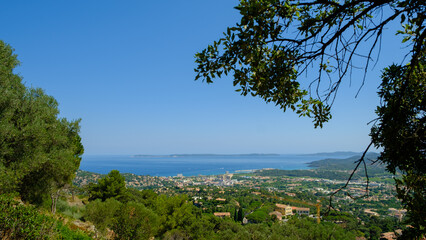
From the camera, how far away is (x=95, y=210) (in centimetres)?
1180

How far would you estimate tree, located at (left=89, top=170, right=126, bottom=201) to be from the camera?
19672 mm

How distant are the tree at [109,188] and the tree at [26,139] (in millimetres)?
10649

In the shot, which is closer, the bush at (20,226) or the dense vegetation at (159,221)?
the bush at (20,226)

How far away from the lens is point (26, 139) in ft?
22.8

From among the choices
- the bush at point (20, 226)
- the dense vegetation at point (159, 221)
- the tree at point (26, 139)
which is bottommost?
the dense vegetation at point (159, 221)

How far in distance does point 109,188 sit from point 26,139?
47.6 ft

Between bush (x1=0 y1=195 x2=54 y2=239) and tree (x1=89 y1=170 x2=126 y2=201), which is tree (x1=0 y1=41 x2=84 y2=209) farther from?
tree (x1=89 y1=170 x2=126 y2=201)

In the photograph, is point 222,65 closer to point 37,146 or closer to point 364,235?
point 37,146

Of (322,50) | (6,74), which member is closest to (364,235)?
(322,50)

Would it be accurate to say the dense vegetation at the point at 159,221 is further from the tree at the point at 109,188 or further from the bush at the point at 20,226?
the bush at the point at 20,226

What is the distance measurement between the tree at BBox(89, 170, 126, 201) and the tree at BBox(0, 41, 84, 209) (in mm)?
10649

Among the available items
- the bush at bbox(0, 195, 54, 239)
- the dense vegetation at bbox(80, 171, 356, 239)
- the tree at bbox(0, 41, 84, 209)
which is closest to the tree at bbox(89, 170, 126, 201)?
the dense vegetation at bbox(80, 171, 356, 239)

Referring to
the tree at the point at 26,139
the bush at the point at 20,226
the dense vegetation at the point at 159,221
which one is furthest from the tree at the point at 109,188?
the bush at the point at 20,226

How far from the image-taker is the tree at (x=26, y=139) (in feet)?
21.6
